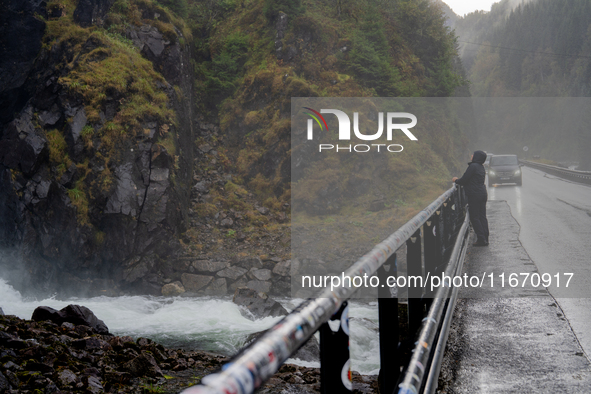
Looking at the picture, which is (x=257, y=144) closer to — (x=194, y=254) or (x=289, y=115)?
(x=289, y=115)

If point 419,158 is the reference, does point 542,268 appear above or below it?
below

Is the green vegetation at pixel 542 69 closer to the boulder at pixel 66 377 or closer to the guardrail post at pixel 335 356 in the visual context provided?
the boulder at pixel 66 377

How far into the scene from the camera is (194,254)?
1708 centimetres

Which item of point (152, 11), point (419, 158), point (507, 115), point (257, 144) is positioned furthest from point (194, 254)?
point (507, 115)

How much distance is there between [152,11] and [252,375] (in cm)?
2440

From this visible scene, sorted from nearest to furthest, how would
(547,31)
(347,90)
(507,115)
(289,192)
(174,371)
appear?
1. (174,371)
2. (289,192)
3. (347,90)
4. (547,31)
5. (507,115)

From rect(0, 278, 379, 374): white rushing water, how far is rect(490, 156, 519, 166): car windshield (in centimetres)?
1656

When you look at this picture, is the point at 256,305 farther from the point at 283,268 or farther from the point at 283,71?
the point at 283,71

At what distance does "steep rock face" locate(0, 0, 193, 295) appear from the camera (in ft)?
51.2

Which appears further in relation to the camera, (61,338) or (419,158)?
(419,158)

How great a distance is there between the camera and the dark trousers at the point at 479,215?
27.7 feet

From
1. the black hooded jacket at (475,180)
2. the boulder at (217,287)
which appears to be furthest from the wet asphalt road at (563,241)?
the boulder at (217,287)

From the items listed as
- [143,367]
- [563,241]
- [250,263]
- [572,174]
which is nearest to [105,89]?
[250,263]

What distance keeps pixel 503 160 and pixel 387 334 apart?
27.2m
